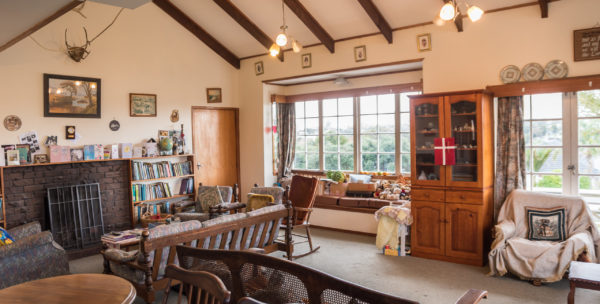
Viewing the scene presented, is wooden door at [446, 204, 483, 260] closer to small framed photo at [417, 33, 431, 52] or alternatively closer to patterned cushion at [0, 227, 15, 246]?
small framed photo at [417, 33, 431, 52]

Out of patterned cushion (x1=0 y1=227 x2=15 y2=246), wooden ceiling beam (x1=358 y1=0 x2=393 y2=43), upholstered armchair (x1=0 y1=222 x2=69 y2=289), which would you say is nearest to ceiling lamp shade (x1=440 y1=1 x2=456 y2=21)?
wooden ceiling beam (x1=358 y1=0 x2=393 y2=43)

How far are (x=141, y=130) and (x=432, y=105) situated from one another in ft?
14.9

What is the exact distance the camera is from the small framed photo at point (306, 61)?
22.0ft

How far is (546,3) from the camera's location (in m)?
4.48

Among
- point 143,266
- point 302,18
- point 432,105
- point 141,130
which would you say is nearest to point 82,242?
point 141,130

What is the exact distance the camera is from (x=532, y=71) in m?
4.67

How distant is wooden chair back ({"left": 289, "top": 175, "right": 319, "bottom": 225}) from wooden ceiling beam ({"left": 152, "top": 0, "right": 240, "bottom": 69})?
307cm

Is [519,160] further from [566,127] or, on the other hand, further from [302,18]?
[302,18]

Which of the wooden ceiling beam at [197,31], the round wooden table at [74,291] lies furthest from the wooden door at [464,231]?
the wooden ceiling beam at [197,31]

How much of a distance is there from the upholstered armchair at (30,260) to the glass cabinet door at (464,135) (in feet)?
14.8

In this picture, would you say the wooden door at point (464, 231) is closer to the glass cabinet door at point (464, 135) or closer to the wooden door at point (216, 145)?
the glass cabinet door at point (464, 135)

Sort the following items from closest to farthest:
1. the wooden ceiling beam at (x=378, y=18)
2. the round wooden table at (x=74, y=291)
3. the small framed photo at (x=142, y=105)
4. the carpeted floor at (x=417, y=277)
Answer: the round wooden table at (x=74, y=291)
the carpeted floor at (x=417, y=277)
the wooden ceiling beam at (x=378, y=18)
the small framed photo at (x=142, y=105)

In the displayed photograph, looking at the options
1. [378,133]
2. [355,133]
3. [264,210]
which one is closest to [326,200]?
[355,133]

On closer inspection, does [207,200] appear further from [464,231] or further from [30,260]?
[464,231]
